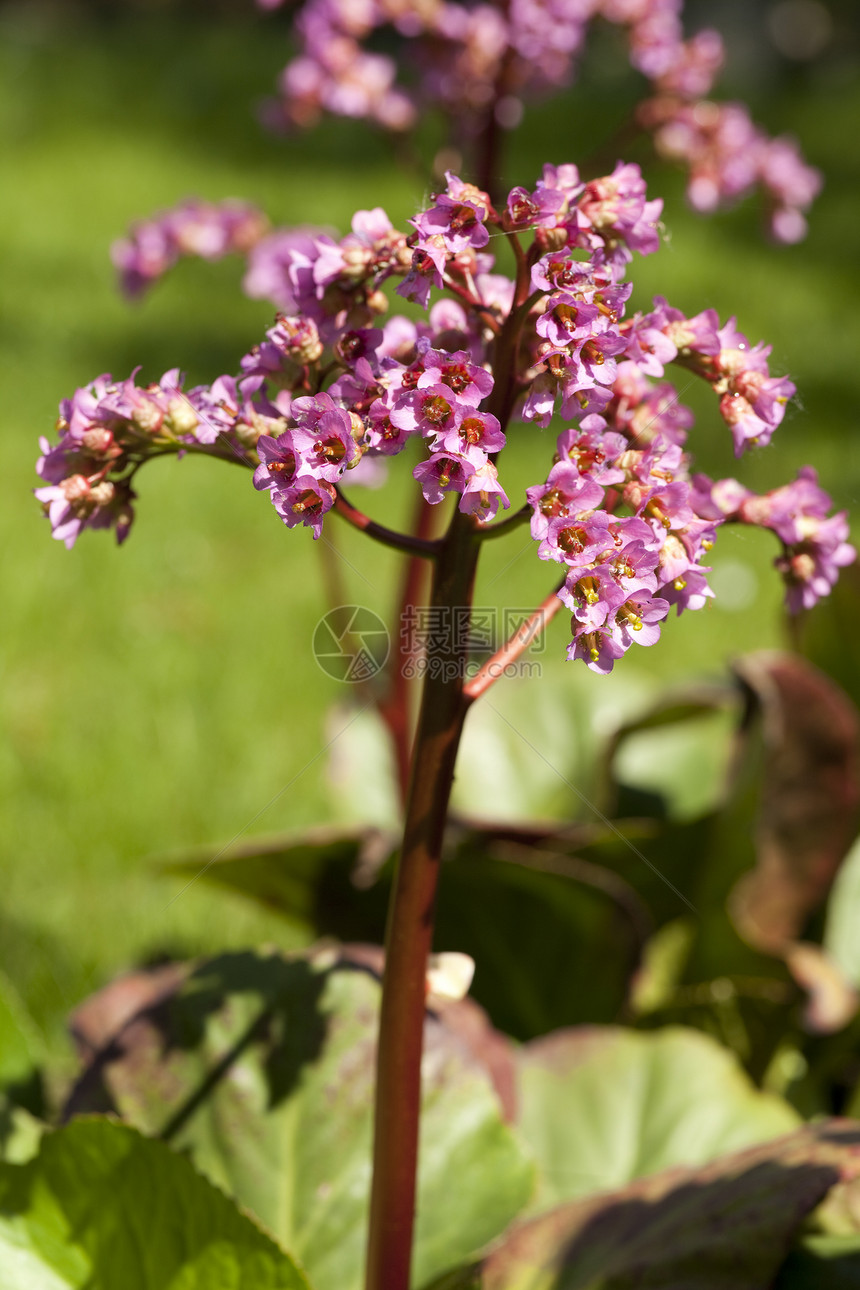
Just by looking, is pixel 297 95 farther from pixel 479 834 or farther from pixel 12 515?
pixel 12 515

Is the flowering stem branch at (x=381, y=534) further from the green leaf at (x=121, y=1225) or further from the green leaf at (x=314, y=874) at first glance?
the green leaf at (x=314, y=874)

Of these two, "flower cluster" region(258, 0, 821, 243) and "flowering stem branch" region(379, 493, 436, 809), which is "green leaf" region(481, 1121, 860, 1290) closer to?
"flowering stem branch" region(379, 493, 436, 809)

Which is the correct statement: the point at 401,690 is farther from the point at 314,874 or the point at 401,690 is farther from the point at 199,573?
the point at 199,573

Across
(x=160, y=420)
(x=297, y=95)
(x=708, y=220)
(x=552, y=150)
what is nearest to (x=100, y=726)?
(x=297, y=95)

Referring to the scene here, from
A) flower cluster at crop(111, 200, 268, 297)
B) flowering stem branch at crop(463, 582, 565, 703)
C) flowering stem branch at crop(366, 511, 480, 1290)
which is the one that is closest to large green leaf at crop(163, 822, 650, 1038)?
flowering stem branch at crop(366, 511, 480, 1290)

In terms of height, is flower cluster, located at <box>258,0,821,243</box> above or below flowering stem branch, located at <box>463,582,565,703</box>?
above

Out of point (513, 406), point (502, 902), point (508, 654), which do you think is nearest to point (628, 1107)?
point (502, 902)
